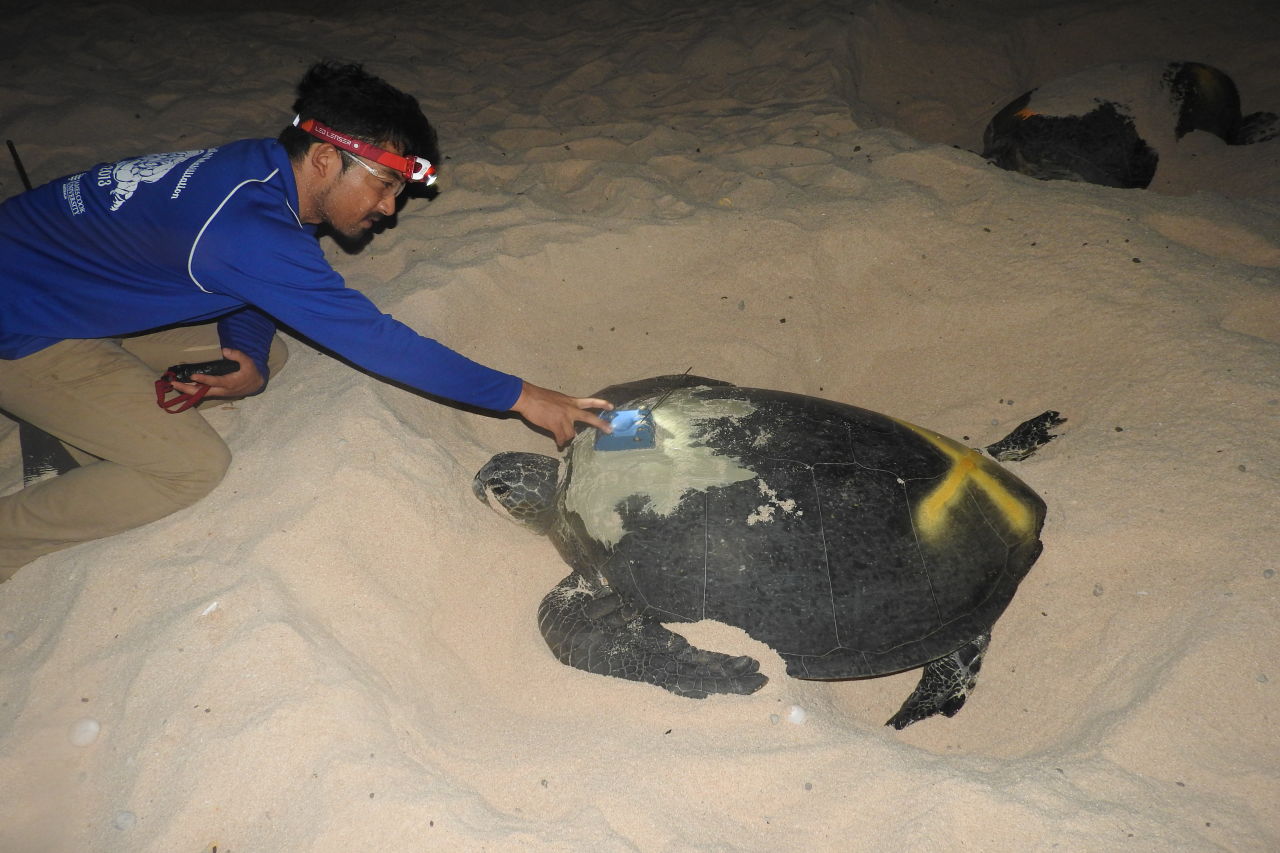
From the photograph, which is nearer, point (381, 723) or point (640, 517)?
point (381, 723)

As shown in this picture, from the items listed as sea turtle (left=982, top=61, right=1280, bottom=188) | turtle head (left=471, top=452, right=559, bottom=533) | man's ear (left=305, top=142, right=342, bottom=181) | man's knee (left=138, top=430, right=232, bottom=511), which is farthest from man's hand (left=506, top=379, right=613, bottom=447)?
sea turtle (left=982, top=61, right=1280, bottom=188)

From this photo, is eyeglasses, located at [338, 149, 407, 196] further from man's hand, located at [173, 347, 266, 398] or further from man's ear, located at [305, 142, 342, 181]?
man's hand, located at [173, 347, 266, 398]

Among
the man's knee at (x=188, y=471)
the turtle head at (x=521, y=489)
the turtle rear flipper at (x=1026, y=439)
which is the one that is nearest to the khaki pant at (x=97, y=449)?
the man's knee at (x=188, y=471)

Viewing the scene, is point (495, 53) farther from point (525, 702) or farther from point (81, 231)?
point (525, 702)

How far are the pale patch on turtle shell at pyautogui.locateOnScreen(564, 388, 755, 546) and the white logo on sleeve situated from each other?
1448mm

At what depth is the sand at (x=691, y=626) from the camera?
1.52 metres

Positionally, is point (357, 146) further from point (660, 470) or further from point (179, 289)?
point (660, 470)

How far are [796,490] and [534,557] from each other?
0.97 m

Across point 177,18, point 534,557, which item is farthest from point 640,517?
point 177,18

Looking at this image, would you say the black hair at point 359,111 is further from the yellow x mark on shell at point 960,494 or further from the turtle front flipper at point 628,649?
the yellow x mark on shell at point 960,494

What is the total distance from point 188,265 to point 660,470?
1421 millimetres

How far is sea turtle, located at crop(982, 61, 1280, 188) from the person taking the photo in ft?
11.9

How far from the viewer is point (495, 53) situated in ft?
16.6

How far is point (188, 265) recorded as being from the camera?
1.77 m
